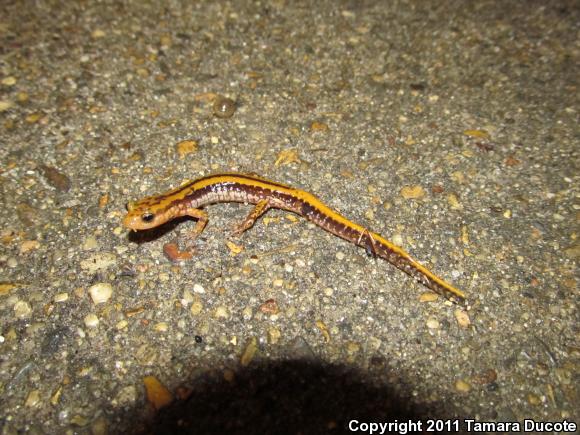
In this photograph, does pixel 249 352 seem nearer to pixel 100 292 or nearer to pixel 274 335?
pixel 274 335

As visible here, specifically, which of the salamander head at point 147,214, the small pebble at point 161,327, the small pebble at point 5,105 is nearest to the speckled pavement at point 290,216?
the small pebble at point 161,327

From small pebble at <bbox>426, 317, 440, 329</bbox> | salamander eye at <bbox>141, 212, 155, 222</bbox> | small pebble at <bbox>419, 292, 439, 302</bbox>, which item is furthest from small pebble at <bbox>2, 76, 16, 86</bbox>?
small pebble at <bbox>426, 317, 440, 329</bbox>

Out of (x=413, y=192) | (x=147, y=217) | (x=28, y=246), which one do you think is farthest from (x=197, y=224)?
(x=413, y=192)

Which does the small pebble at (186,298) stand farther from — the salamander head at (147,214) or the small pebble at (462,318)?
the small pebble at (462,318)

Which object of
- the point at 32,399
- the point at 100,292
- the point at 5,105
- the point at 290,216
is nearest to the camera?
the point at 32,399

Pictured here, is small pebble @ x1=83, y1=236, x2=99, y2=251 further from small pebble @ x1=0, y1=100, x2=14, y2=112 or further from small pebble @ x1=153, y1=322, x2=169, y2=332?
small pebble @ x1=0, y1=100, x2=14, y2=112
